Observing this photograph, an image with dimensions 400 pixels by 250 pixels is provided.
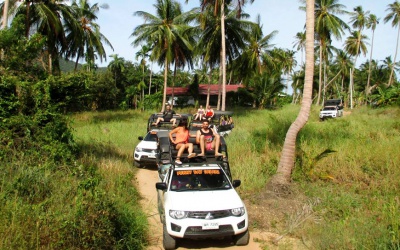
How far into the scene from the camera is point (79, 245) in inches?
204

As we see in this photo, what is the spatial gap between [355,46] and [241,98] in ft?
61.4

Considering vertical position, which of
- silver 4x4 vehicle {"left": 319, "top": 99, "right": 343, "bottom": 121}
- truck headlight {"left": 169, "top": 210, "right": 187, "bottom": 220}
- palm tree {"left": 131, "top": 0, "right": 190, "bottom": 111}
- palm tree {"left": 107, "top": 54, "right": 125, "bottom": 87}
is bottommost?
truck headlight {"left": 169, "top": 210, "right": 187, "bottom": 220}

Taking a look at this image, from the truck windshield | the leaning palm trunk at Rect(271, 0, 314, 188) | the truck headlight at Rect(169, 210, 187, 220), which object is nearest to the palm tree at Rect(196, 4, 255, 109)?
the leaning palm trunk at Rect(271, 0, 314, 188)

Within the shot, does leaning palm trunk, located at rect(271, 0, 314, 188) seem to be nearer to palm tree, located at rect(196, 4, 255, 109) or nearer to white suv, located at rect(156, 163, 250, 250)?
white suv, located at rect(156, 163, 250, 250)

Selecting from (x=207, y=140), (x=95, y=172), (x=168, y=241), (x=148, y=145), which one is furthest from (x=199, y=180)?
(x=148, y=145)

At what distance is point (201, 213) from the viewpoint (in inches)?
241

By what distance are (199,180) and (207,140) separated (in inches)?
74.8

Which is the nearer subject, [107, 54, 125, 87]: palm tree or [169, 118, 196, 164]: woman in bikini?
[169, 118, 196, 164]: woman in bikini

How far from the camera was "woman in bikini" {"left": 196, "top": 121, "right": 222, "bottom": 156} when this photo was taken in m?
8.64

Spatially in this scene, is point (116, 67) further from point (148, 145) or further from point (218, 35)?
point (148, 145)

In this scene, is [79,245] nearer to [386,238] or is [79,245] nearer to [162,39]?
[386,238]

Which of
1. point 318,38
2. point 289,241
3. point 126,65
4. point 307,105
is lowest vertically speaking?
point 289,241

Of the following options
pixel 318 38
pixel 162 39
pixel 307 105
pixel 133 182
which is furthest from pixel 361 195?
pixel 318 38

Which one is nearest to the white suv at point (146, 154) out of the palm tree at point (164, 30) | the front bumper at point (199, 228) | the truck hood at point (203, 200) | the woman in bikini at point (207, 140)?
the woman in bikini at point (207, 140)
